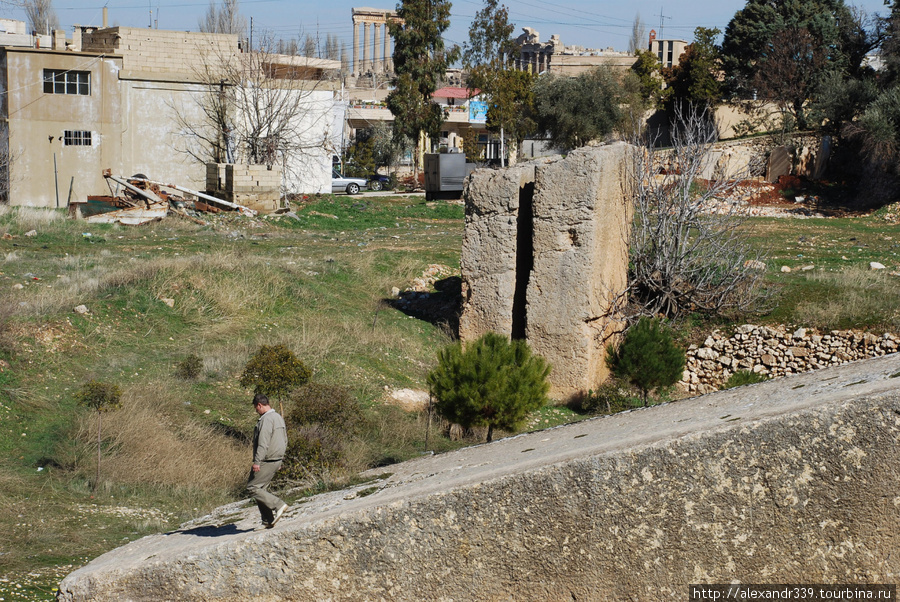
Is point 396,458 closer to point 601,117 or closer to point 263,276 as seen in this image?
point 263,276

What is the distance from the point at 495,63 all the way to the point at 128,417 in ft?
146

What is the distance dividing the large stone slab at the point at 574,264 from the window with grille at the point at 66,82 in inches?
882

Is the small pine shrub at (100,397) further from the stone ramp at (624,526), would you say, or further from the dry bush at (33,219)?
the dry bush at (33,219)

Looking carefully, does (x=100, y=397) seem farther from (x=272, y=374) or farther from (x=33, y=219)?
(x=33, y=219)

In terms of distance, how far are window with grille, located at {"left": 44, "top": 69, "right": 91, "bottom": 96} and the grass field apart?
8.67 meters

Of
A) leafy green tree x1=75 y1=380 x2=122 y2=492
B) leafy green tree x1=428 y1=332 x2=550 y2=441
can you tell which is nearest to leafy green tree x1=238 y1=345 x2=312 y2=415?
leafy green tree x1=75 y1=380 x2=122 y2=492

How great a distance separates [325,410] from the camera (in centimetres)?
932

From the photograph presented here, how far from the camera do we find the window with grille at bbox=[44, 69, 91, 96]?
28.9 m

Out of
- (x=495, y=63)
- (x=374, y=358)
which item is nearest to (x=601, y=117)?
(x=495, y=63)

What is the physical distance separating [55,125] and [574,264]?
22947 mm

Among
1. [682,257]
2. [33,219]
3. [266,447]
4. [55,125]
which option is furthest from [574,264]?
[55,125]

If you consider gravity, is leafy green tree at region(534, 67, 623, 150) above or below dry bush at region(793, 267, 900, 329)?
above

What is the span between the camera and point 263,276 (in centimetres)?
1500

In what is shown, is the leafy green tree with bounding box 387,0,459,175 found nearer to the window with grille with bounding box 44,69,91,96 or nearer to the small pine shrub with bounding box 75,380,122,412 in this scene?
the window with grille with bounding box 44,69,91,96
